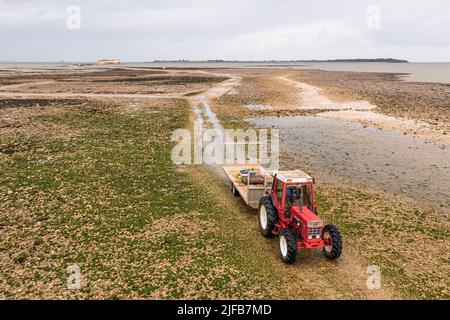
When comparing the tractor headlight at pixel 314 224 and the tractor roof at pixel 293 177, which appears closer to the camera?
the tractor headlight at pixel 314 224

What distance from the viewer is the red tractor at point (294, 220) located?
12891 millimetres

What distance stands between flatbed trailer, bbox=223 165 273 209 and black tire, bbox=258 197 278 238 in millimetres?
1448

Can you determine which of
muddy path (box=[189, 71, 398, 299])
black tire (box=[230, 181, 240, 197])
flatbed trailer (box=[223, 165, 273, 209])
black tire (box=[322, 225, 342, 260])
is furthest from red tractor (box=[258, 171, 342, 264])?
black tire (box=[230, 181, 240, 197])

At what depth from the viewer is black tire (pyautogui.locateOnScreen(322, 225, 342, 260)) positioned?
1290cm

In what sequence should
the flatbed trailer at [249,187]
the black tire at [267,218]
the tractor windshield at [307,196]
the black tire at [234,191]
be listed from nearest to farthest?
1. the tractor windshield at [307,196]
2. the black tire at [267,218]
3. the flatbed trailer at [249,187]
4. the black tire at [234,191]

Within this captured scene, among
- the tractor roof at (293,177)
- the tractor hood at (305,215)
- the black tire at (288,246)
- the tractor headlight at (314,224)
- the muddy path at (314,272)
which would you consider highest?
the tractor roof at (293,177)

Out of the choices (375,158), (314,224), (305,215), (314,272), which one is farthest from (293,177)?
(375,158)

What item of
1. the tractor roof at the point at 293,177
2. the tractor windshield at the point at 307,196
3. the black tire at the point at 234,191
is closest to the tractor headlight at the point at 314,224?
the tractor windshield at the point at 307,196

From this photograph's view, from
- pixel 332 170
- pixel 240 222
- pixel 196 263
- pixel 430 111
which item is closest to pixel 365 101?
pixel 430 111

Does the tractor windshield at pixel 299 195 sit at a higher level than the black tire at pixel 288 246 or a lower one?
higher

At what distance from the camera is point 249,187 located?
17016mm

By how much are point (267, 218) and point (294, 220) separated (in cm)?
112

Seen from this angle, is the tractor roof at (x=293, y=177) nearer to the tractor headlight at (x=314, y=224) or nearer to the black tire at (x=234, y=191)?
the tractor headlight at (x=314, y=224)

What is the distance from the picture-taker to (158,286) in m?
11.8
